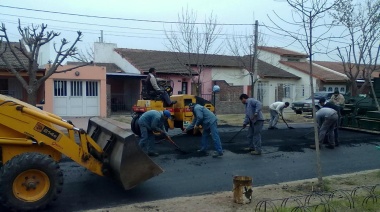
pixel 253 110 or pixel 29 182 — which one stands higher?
pixel 253 110

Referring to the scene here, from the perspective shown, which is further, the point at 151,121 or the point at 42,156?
the point at 151,121

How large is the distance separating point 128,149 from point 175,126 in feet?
24.6

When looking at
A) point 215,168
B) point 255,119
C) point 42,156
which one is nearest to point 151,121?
point 215,168

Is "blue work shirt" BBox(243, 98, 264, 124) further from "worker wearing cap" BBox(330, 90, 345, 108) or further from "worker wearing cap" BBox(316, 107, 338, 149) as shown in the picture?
"worker wearing cap" BBox(330, 90, 345, 108)

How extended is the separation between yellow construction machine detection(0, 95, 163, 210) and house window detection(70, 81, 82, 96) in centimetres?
1600

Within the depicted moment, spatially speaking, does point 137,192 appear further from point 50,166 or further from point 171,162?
point 171,162

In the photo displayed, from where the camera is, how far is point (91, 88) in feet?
74.0

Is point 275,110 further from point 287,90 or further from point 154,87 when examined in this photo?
point 287,90

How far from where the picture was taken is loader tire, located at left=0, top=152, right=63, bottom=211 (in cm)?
566

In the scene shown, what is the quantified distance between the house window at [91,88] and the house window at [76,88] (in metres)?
0.39

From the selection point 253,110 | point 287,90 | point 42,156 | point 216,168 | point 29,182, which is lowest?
point 216,168

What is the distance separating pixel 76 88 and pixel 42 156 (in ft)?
54.9

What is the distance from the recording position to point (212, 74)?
3047 cm

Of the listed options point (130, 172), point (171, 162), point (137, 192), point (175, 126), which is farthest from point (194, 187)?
point (175, 126)
